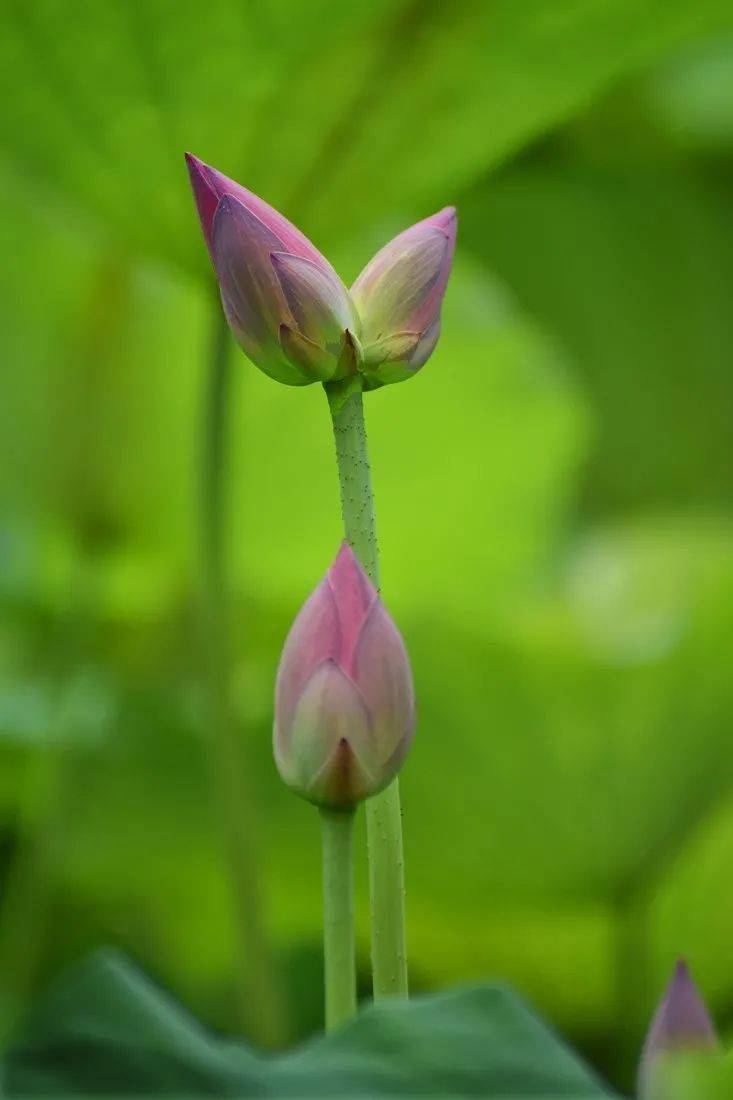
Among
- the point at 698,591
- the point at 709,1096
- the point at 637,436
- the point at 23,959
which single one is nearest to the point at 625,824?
the point at 698,591

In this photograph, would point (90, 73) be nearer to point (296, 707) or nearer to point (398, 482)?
point (296, 707)

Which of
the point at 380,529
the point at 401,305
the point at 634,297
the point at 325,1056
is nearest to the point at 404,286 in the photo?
the point at 401,305

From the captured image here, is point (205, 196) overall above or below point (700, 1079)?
above

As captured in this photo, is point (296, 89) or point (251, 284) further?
point (296, 89)

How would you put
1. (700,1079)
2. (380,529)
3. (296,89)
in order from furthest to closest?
(380,529)
(296,89)
(700,1079)

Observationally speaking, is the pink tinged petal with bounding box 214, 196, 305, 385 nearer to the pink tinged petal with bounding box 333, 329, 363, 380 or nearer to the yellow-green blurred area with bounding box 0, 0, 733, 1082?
the pink tinged petal with bounding box 333, 329, 363, 380

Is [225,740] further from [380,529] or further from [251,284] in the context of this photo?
[380,529]
